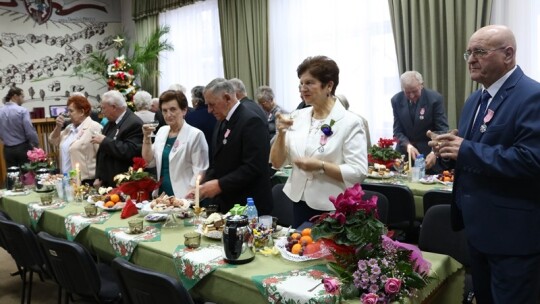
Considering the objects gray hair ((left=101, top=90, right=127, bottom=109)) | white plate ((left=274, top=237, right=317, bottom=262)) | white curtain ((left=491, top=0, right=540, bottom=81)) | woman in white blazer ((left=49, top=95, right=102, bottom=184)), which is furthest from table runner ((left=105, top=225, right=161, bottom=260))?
white curtain ((left=491, top=0, right=540, bottom=81))

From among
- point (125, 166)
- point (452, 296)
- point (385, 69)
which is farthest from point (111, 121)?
point (385, 69)

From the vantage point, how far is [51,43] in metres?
8.90

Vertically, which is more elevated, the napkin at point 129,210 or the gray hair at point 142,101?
the gray hair at point 142,101

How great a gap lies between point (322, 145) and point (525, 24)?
11.2 ft

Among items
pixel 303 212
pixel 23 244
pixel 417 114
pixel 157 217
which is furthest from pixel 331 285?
pixel 417 114

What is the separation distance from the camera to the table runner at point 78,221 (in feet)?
8.41

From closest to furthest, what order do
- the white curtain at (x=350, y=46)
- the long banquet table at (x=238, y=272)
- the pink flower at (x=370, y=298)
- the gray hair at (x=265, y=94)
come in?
the pink flower at (x=370, y=298), the long banquet table at (x=238, y=272), the white curtain at (x=350, y=46), the gray hair at (x=265, y=94)

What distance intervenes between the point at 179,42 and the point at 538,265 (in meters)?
7.55

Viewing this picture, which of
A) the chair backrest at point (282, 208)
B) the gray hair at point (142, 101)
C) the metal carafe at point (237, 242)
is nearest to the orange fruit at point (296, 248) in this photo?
the metal carafe at point (237, 242)

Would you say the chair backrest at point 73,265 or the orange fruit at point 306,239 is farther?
the chair backrest at point 73,265

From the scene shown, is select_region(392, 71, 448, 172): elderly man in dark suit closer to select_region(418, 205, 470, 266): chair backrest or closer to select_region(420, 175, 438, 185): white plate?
select_region(420, 175, 438, 185): white plate

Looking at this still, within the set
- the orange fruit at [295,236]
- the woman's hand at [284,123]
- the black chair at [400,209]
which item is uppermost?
the woman's hand at [284,123]

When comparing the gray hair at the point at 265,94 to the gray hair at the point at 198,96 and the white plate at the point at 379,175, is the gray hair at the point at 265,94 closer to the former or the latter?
the gray hair at the point at 198,96

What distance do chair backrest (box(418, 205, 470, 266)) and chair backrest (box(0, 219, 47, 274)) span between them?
2.05 meters
